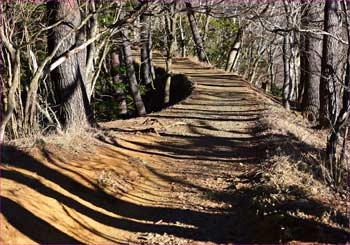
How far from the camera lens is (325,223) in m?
5.43

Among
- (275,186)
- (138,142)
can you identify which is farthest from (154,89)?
(275,186)

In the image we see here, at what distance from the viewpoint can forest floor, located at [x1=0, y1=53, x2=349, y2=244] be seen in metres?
5.78

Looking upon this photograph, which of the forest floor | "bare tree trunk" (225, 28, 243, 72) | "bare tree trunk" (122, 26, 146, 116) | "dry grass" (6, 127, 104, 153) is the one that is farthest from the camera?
"bare tree trunk" (225, 28, 243, 72)

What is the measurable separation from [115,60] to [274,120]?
9.11 meters

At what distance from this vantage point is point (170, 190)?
309 inches

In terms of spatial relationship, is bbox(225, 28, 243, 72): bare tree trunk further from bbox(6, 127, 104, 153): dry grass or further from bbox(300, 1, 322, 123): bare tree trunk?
bbox(6, 127, 104, 153): dry grass

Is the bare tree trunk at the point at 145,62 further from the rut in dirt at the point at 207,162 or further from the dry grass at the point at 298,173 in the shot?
the dry grass at the point at 298,173

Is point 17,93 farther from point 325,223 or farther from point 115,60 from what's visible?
point 115,60

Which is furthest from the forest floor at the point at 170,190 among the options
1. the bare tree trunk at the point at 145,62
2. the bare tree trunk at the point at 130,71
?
the bare tree trunk at the point at 145,62

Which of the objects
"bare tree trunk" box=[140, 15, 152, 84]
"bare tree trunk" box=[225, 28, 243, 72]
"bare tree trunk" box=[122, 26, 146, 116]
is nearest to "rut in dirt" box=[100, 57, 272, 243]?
"bare tree trunk" box=[122, 26, 146, 116]

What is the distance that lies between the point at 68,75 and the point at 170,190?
3.36 meters

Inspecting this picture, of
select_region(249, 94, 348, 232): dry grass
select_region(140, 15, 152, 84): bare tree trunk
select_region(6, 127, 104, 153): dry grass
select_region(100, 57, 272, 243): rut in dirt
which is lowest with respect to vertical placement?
select_region(100, 57, 272, 243): rut in dirt

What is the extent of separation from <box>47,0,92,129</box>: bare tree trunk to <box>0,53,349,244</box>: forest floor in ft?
2.09

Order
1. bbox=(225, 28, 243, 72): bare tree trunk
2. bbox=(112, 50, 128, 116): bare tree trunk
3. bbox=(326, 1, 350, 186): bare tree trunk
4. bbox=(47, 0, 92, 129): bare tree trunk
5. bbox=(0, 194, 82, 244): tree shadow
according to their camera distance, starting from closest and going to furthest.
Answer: bbox=(0, 194, 82, 244): tree shadow
bbox=(326, 1, 350, 186): bare tree trunk
bbox=(47, 0, 92, 129): bare tree trunk
bbox=(112, 50, 128, 116): bare tree trunk
bbox=(225, 28, 243, 72): bare tree trunk
